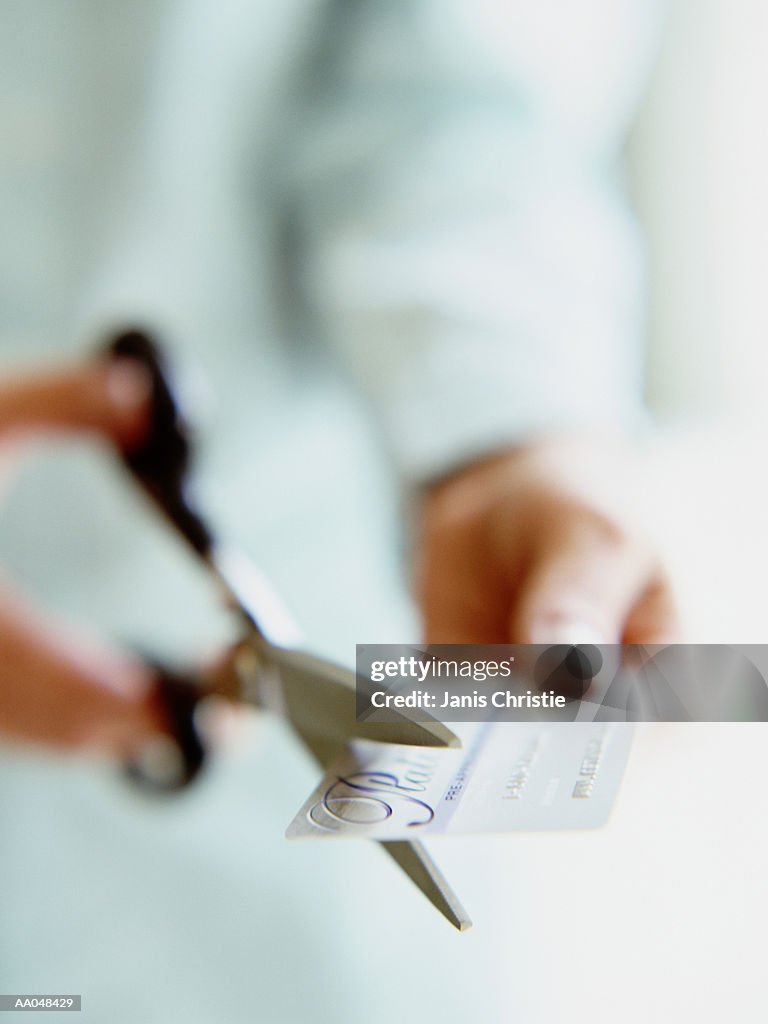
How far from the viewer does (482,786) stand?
158 mm

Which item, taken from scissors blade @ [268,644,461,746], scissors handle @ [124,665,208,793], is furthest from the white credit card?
scissors handle @ [124,665,208,793]

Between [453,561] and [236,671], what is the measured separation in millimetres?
63

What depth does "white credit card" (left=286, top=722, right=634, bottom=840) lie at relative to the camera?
0.15 metres

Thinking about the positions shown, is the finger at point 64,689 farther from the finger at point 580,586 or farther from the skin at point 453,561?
the finger at point 580,586

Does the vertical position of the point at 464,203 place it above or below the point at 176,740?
above

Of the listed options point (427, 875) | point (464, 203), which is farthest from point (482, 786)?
point (464, 203)

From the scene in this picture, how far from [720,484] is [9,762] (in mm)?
371

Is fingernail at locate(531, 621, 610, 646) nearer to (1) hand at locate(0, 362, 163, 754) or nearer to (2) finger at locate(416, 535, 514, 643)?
(2) finger at locate(416, 535, 514, 643)

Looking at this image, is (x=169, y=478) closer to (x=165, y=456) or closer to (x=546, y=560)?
(x=165, y=456)

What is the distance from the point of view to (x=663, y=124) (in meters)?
0.66

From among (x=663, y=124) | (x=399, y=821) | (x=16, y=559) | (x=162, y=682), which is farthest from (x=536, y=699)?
(x=663, y=124)

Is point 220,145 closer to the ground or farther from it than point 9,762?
farther from it

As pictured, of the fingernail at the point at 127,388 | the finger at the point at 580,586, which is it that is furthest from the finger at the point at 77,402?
the finger at the point at 580,586

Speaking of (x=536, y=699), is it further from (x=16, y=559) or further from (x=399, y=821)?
(x=16, y=559)
